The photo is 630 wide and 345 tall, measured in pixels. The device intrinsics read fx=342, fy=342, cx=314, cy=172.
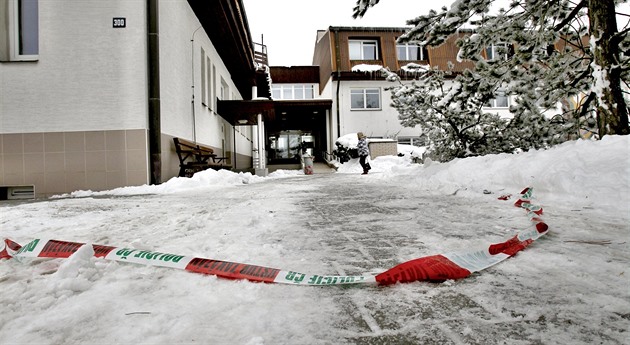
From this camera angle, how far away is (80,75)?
7.01 m

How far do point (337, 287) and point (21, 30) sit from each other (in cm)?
902

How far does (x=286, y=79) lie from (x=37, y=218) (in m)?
24.4

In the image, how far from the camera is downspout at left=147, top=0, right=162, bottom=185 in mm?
7336

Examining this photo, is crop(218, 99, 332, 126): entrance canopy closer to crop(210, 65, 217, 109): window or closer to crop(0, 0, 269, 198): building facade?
crop(210, 65, 217, 109): window

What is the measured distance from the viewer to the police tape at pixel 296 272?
171 cm

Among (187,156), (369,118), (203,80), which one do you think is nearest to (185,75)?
(203,80)

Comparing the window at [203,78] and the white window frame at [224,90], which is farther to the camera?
the white window frame at [224,90]

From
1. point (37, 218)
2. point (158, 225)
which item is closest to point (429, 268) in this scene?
point (158, 225)

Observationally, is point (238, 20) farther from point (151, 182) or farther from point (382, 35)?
point (382, 35)

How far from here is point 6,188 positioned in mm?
6988

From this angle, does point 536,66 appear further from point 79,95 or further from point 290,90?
point 290,90

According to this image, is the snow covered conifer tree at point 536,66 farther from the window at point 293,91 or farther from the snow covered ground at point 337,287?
the window at point 293,91

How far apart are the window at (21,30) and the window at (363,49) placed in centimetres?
1728

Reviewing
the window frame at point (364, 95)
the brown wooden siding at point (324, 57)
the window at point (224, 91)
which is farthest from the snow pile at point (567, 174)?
the brown wooden siding at point (324, 57)
